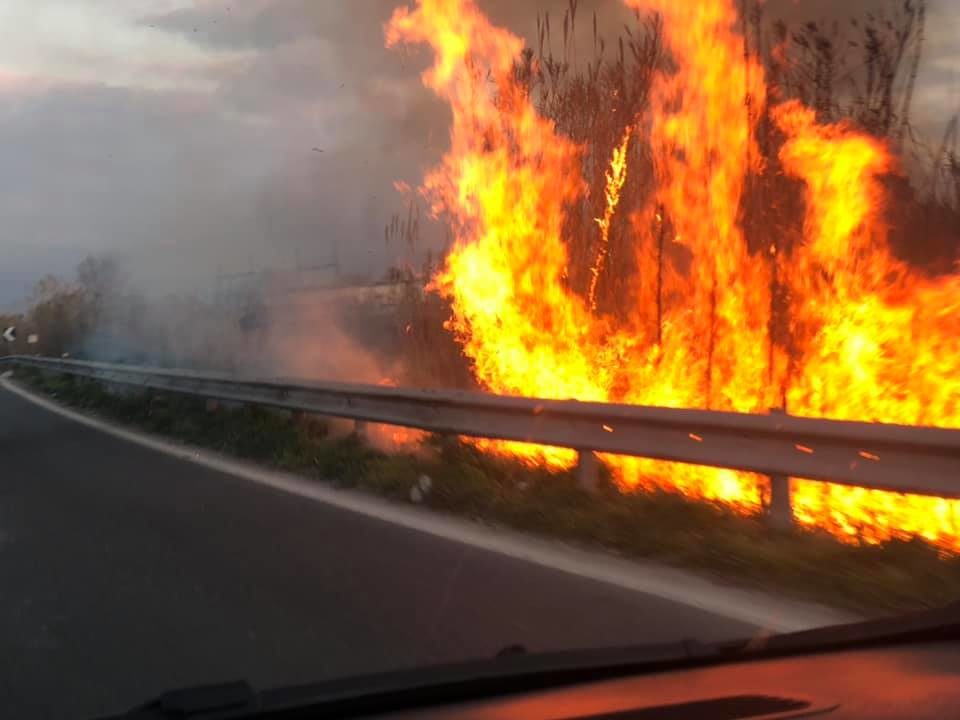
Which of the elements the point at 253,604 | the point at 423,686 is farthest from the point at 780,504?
the point at 423,686

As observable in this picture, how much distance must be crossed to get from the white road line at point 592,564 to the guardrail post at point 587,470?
2.82 ft

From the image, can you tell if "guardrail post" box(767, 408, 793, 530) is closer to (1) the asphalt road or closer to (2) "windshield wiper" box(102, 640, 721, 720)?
(1) the asphalt road

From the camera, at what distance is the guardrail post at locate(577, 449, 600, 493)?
8.51 metres

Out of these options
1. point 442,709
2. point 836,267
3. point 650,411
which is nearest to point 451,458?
point 650,411

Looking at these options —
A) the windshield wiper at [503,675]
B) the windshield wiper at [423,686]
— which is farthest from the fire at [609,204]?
the windshield wiper at [423,686]

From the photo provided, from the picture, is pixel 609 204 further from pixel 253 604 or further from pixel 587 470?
pixel 253 604

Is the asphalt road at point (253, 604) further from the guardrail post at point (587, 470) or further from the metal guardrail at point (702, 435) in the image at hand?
the metal guardrail at point (702, 435)

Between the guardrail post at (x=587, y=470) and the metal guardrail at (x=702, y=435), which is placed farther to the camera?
the guardrail post at (x=587, y=470)

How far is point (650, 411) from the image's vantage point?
7.91 metres

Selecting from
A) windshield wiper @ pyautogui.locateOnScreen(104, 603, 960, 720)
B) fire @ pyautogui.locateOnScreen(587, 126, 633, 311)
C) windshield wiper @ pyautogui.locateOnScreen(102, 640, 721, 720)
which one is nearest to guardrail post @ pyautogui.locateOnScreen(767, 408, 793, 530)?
windshield wiper @ pyautogui.locateOnScreen(104, 603, 960, 720)

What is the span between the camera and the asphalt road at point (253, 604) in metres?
5.19

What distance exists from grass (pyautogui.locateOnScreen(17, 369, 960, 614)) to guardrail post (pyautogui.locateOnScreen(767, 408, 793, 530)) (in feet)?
0.35

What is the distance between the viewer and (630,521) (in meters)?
7.60

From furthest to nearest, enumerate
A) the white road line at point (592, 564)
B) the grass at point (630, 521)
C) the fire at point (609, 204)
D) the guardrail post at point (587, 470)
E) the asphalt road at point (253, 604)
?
the fire at point (609, 204) < the guardrail post at point (587, 470) < the grass at point (630, 521) < the white road line at point (592, 564) < the asphalt road at point (253, 604)
